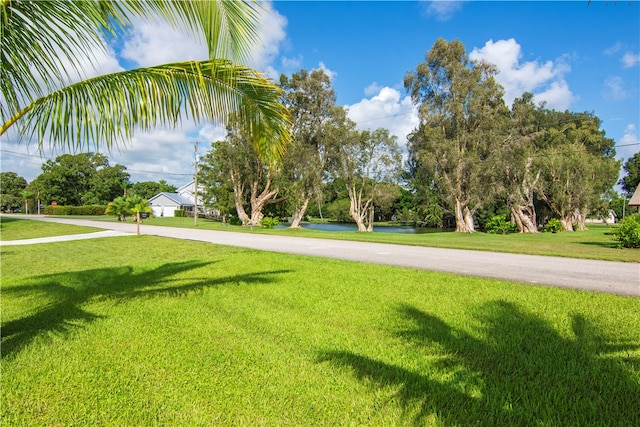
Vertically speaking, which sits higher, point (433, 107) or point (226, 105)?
point (433, 107)

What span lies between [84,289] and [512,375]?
641cm

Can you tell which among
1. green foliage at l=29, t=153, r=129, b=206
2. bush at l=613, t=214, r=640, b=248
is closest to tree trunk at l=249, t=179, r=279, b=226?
bush at l=613, t=214, r=640, b=248

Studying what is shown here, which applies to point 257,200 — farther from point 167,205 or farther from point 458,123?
point 167,205

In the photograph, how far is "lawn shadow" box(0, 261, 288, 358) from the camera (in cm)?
399

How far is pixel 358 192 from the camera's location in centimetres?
3312

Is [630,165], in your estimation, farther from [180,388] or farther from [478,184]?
[180,388]

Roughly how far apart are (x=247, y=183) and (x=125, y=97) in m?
35.5

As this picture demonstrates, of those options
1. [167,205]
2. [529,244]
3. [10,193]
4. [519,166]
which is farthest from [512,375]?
[10,193]

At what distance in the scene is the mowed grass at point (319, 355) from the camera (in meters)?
2.35

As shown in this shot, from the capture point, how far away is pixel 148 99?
3473 mm

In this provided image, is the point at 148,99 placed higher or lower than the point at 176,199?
lower

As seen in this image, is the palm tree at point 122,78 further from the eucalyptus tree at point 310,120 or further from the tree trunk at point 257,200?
the tree trunk at point 257,200

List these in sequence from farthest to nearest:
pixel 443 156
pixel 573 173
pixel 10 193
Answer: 1. pixel 10 193
2. pixel 573 173
3. pixel 443 156

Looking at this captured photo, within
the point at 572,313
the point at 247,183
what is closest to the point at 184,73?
the point at 572,313
